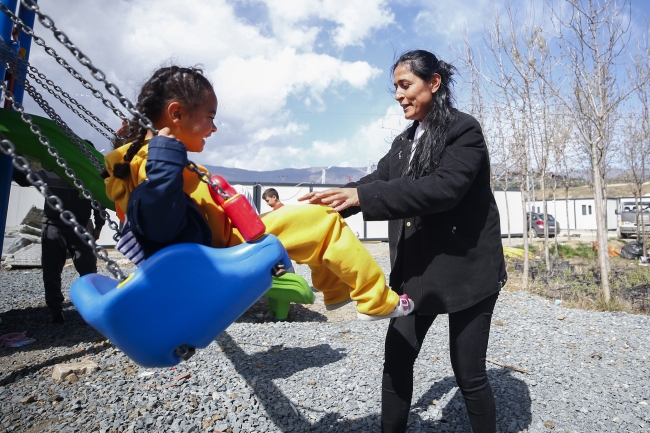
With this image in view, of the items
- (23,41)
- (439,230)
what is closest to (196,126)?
(439,230)

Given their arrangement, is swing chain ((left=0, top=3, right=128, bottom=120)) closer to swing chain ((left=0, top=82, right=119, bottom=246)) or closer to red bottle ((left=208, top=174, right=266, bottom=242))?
swing chain ((left=0, top=82, right=119, bottom=246))

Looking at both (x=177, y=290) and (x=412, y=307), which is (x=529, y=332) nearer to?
(x=412, y=307)

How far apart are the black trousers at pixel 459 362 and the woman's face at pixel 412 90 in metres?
0.82

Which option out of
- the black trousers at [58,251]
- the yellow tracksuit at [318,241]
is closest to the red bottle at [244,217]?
the yellow tracksuit at [318,241]

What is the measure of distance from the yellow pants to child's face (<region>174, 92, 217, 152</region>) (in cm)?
38

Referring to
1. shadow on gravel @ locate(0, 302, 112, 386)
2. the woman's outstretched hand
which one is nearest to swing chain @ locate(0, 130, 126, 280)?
the woman's outstretched hand

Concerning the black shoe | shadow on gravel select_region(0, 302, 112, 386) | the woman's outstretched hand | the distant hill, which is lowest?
shadow on gravel select_region(0, 302, 112, 386)

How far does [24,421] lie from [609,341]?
430 cm

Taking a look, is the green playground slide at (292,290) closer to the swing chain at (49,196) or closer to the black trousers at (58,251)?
the black trousers at (58,251)

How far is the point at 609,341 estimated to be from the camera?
12.4 ft

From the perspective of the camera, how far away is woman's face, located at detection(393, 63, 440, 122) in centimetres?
180

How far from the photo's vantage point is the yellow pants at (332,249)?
1539mm

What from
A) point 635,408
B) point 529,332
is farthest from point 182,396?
point 529,332

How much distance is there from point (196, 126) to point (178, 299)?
66 centimetres
